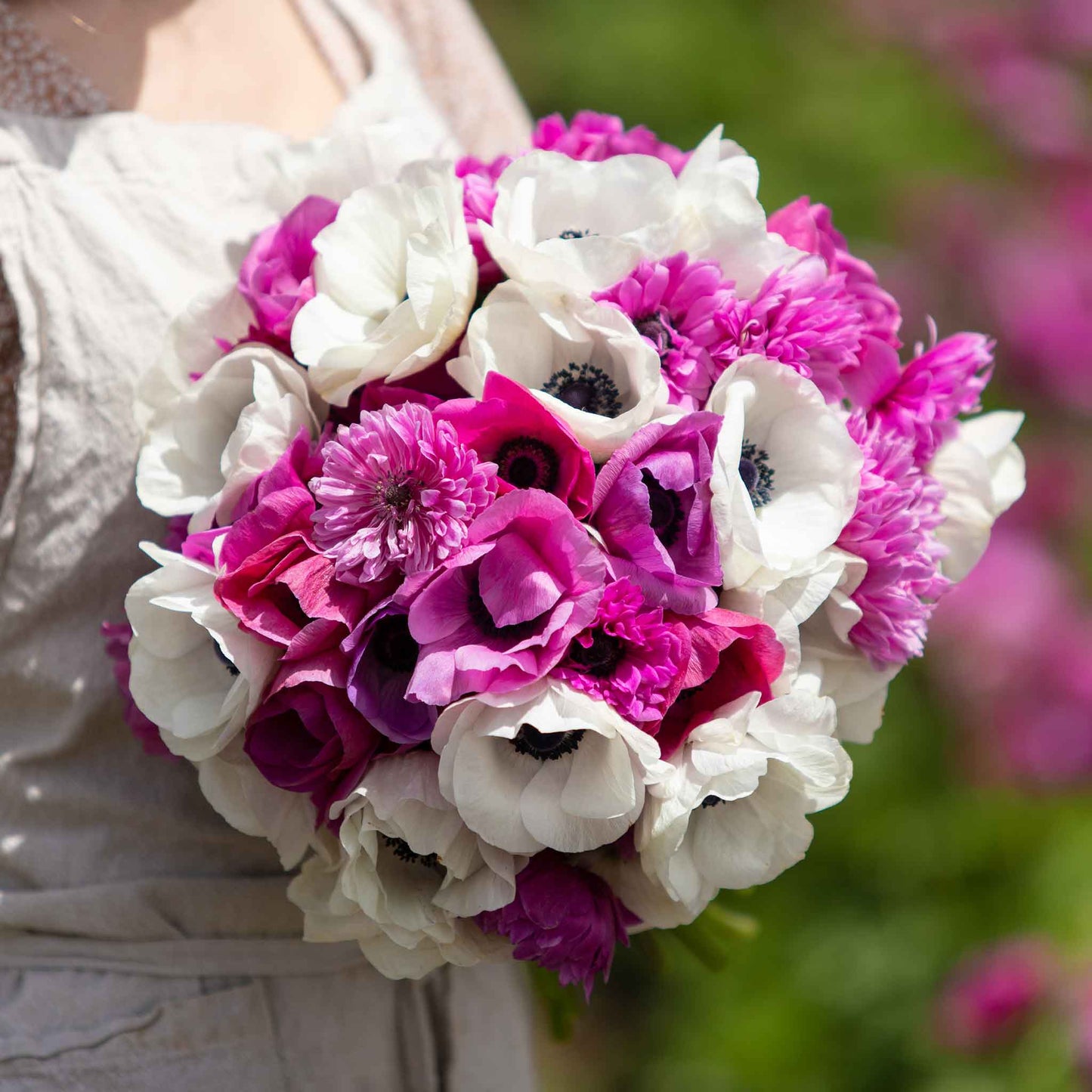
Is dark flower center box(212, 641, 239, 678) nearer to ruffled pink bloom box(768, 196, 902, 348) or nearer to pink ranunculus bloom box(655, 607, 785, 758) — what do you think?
pink ranunculus bloom box(655, 607, 785, 758)

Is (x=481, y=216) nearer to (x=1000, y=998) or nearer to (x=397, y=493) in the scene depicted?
(x=397, y=493)

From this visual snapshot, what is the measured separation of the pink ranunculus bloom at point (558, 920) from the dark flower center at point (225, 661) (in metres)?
0.22

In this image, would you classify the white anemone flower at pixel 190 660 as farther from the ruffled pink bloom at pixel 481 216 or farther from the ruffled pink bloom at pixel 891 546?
the ruffled pink bloom at pixel 891 546

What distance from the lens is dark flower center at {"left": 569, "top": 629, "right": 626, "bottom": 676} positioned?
0.66m

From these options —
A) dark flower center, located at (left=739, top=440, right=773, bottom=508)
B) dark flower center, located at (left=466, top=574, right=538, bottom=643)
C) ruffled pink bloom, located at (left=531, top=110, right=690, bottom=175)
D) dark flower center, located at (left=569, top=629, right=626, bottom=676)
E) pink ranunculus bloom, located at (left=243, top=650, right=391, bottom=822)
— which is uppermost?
ruffled pink bloom, located at (left=531, top=110, right=690, bottom=175)

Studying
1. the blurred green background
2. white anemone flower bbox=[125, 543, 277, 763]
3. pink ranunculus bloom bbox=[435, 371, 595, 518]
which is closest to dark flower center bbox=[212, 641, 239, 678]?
white anemone flower bbox=[125, 543, 277, 763]

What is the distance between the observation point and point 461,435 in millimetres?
669

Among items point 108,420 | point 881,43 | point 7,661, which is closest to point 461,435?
point 108,420

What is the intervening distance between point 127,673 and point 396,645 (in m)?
0.23

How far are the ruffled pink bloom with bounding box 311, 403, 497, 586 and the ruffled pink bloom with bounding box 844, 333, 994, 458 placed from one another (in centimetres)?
29

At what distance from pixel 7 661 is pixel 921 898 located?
173 centimetres

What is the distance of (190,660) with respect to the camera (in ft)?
2.45

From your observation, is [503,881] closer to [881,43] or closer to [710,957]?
[710,957]

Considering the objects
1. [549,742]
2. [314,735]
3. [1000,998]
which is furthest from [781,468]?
[1000,998]
